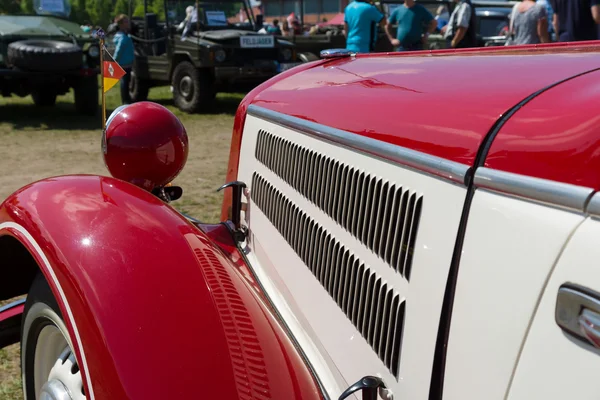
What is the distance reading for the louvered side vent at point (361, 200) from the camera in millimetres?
1112

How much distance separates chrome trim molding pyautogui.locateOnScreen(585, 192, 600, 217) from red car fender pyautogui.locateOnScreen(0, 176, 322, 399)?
2.39 ft

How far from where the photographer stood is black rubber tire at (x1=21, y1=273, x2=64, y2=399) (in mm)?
1522

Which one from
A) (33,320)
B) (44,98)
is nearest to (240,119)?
(33,320)

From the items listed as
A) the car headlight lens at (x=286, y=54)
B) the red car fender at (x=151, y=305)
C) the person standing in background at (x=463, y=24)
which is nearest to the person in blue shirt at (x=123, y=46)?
the car headlight lens at (x=286, y=54)

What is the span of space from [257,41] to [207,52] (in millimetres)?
836

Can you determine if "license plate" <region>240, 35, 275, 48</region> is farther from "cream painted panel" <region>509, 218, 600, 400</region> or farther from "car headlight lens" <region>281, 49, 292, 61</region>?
"cream painted panel" <region>509, 218, 600, 400</region>

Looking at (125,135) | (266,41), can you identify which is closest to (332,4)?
(266,41)

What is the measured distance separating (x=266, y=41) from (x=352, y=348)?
9.21 metres

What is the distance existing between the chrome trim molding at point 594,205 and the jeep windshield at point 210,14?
32.4ft

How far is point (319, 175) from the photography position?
5.08ft

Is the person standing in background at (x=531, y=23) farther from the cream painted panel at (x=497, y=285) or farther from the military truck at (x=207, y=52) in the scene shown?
the cream painted panel at (x=497, y=285)

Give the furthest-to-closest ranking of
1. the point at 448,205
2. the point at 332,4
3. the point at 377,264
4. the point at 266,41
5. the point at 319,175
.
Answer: the point at 332,4
the point at 266,41
the point at 319,175
the point at 377,264
the point at 448,205

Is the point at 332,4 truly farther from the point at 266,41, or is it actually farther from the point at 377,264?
the point at 377,264

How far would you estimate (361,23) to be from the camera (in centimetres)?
687
